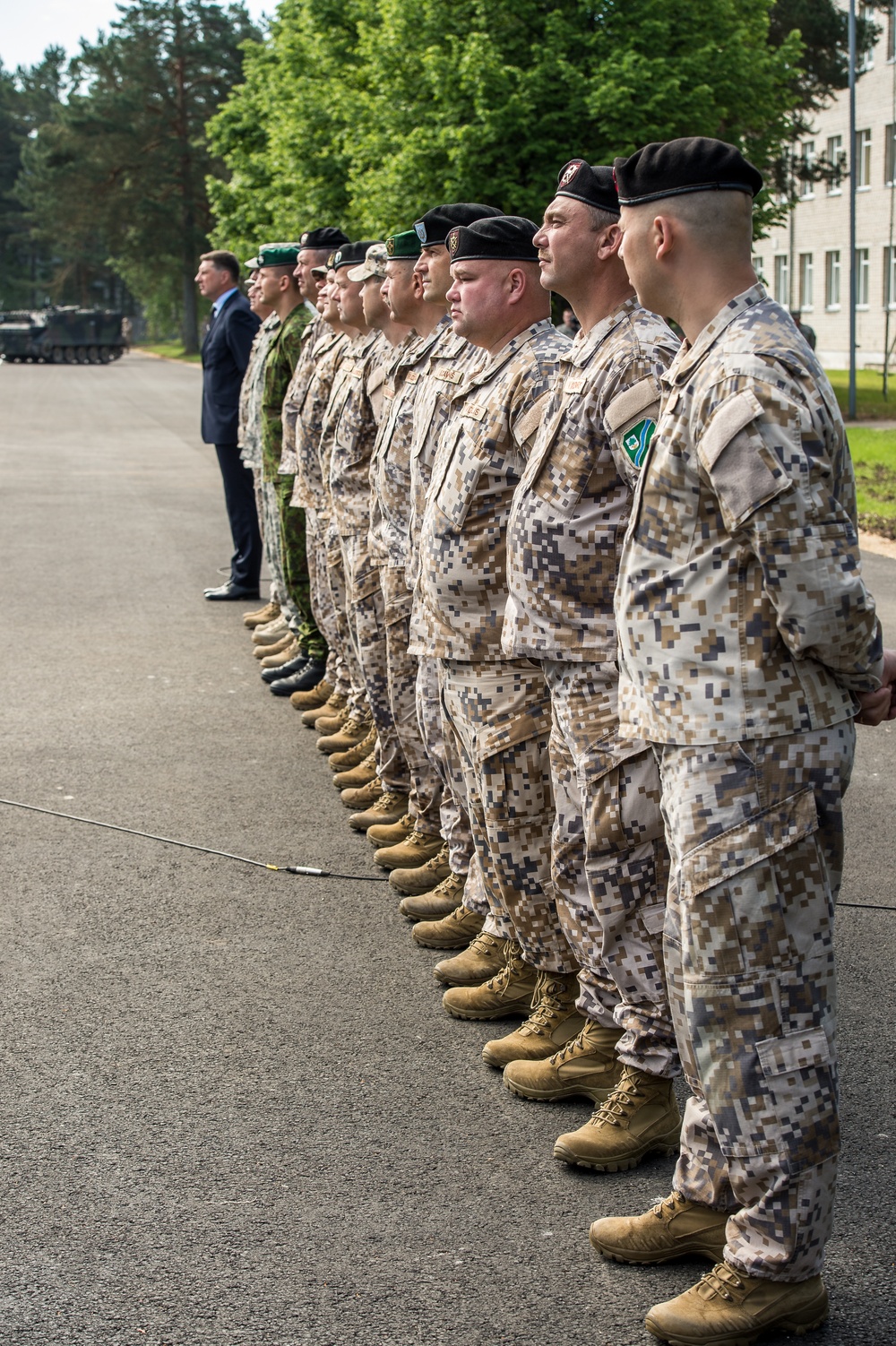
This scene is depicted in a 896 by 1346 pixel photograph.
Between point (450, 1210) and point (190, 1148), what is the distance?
69cm

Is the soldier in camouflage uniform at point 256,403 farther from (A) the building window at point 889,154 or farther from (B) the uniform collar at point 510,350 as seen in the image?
(A) the building window at point 889,154

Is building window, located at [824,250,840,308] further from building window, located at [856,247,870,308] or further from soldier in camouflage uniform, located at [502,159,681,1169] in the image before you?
soldier in camouflage uniform, located at [502,159,681,1169]

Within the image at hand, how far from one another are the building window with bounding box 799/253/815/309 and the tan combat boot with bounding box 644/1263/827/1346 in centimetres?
5442

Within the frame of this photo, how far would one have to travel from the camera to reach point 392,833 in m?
6.23

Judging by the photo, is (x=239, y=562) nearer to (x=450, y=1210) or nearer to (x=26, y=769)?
(x=26, y=769)

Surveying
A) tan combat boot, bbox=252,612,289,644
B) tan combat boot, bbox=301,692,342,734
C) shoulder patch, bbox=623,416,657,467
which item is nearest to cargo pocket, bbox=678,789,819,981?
shoulder patch, bbox=623,416,657,467

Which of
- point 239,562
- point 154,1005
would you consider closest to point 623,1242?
point 154,1005

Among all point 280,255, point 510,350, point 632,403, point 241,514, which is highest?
point 280,255

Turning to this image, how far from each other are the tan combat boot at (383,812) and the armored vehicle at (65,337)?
195ft

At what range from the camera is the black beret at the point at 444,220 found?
532 centimetres

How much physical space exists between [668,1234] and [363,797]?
11.9 ft

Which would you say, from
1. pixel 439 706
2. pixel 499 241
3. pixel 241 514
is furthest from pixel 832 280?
pixel 499 241

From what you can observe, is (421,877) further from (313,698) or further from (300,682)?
(300,682)

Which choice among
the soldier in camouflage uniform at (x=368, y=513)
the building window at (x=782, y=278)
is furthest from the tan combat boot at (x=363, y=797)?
the building window at (x=782, y=278)
